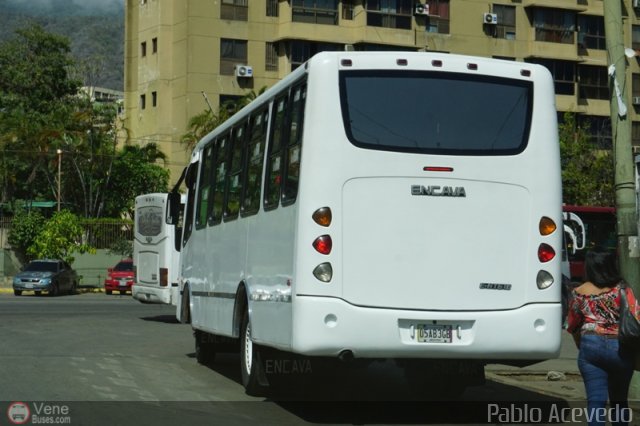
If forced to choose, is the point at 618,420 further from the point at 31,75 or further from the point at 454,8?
the point at 31,75

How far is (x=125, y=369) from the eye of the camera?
15.9 meters

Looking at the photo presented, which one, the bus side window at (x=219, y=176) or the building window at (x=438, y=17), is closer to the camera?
the bus side window at (x=219, y=176)

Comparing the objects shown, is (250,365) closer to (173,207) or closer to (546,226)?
(546,226)

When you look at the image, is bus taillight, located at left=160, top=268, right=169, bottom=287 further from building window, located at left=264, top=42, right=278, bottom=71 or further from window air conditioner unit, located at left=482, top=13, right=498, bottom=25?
window air conditioner unit, located at left=482, top=13, right=498, bottom=25

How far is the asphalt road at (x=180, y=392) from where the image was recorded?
1145cm

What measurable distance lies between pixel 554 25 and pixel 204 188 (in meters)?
52.6

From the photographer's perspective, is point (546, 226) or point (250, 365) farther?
point (250, 365)

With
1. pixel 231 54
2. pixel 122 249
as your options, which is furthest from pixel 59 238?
pixel 231 54

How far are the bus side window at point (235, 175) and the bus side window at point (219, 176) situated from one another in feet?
1.12

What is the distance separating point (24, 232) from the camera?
55.9 meters

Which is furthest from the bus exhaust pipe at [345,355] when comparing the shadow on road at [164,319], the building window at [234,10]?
the building window at [234,10]

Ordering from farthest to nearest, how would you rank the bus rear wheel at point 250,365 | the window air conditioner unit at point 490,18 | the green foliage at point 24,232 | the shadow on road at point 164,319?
the window air conditioner unit at point 490,18 → the green foliage at point 24,232 → the shadow on road at point 164,319 → the bus rear wheel at point 250,365

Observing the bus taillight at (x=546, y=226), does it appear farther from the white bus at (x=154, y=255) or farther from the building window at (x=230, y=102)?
the building window at (x=230, y=102)

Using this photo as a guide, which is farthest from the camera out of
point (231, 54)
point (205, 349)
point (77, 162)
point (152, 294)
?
point (77, 162)
